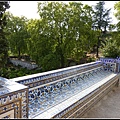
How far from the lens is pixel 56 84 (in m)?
3.62

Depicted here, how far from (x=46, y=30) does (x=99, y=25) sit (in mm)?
8279

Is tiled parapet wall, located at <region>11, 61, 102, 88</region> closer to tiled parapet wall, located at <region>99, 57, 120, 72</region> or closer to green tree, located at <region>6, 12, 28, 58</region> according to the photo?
tiled parapet wall, located at <region>99, 57, 120, 72</region>

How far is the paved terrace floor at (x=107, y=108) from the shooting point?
3.41 metres

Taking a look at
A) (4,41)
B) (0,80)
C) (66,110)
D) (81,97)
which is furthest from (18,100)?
(4,41)

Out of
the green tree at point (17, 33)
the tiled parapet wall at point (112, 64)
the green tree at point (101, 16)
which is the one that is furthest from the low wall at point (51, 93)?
the green tree at point (101, 16)

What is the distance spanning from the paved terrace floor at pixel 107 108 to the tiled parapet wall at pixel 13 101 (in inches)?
66.3

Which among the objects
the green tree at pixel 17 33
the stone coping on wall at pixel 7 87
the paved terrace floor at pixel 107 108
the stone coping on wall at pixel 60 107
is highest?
the green tree at pixel 17 33

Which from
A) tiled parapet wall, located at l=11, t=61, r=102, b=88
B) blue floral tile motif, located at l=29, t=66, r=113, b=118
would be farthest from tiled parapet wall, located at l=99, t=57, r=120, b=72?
blue floral tile motif, located at l=29, t=66, r=113, b=118

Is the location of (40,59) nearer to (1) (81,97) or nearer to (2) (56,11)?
(2) (56,11)

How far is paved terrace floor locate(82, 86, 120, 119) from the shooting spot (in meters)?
3.41

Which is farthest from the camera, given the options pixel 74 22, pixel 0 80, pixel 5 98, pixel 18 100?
pixel 74 22

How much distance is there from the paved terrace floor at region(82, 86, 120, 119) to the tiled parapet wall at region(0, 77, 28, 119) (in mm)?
1683

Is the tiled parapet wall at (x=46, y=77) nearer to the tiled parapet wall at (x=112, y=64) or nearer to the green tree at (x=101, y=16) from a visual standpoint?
the tiled parapet wall at (x=112, y=64)

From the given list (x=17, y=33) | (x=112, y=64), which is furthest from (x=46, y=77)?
(x=17, y=33)
